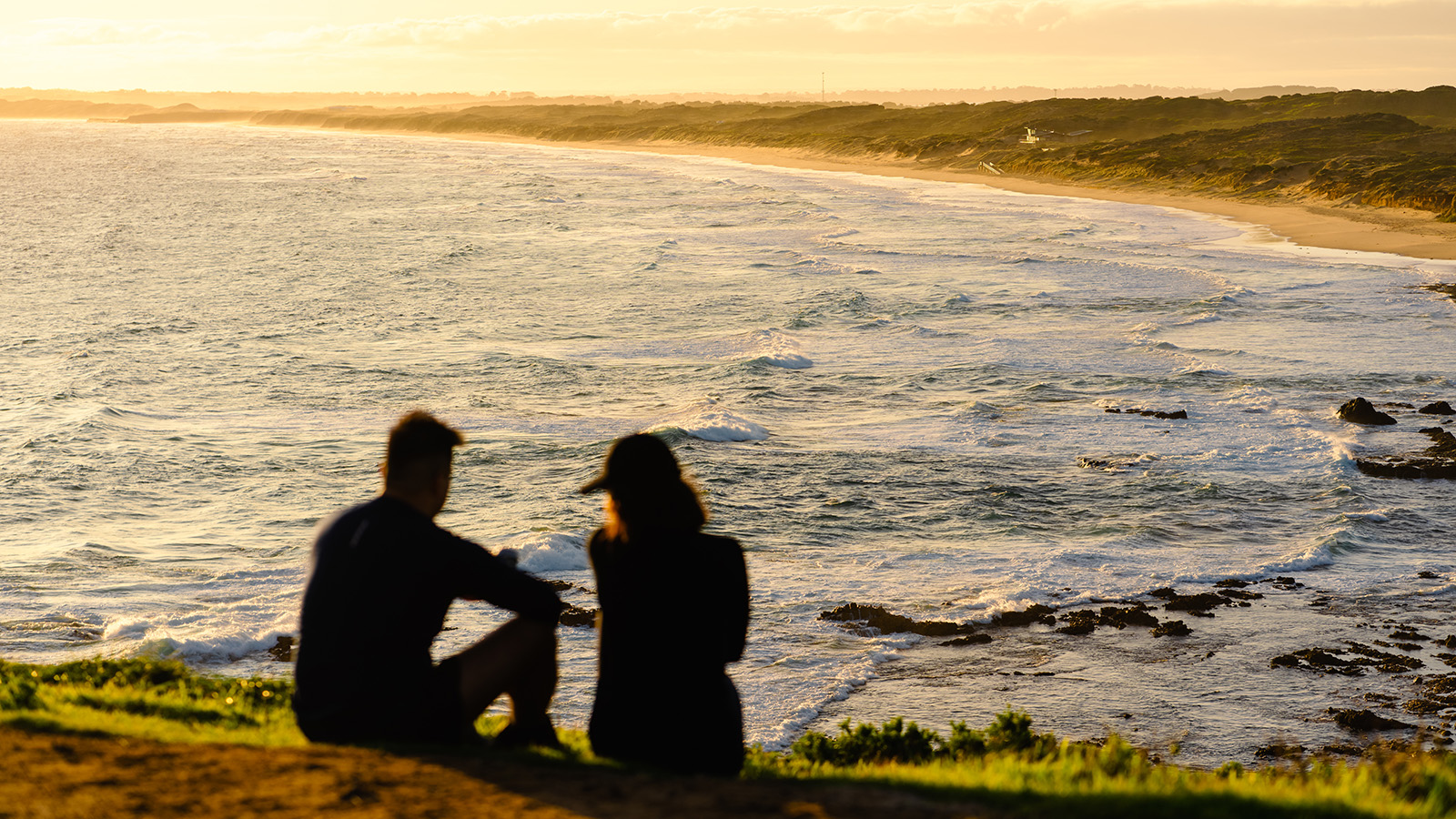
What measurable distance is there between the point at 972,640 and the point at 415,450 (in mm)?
6745

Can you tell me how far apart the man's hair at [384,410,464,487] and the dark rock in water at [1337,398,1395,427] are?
1644 centimetres

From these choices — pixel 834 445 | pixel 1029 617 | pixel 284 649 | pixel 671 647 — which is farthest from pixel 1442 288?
pixel 671 647

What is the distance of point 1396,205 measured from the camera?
4638 cm

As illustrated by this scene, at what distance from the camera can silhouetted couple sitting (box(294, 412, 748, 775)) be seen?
4465mm

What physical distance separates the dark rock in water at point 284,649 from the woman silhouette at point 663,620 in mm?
6044

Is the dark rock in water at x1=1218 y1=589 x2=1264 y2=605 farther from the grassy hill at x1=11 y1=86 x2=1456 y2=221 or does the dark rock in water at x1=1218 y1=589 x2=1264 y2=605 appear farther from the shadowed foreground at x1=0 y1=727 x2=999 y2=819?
the grassy hill at x1=11 y1=86 x2=1456 y2=221

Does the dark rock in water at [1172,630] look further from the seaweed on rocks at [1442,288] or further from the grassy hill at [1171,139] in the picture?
the grassy hill at [1171,139]

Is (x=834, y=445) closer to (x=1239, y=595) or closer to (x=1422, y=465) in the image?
(x=1239, y=595)

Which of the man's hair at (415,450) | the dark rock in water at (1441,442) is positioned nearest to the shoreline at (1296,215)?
the dark rock in water at (1441,442)

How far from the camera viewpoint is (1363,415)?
17297 mm

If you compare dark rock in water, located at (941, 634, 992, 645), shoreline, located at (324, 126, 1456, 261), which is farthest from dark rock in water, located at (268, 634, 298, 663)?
shoreline, located at (324, 126, 1456, 261)

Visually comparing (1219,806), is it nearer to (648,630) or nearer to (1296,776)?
(1296,776)

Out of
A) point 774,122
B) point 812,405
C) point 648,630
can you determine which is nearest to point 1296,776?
point 648,630

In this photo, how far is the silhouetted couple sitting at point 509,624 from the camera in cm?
446
